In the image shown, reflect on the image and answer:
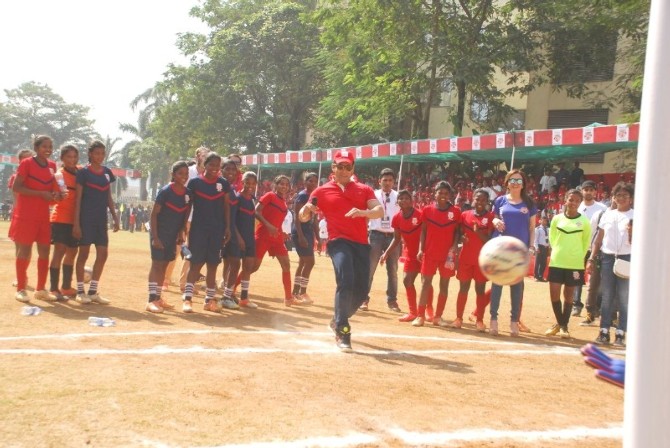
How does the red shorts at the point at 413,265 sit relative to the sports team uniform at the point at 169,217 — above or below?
below

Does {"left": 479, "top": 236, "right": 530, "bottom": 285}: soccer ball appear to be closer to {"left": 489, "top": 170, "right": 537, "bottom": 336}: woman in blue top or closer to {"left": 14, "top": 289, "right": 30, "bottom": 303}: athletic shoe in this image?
{"left": 489, "top": 170, "right": 537, "bottom": 336}: woman in blue top

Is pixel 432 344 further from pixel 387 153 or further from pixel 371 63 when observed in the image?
pixel 371 63

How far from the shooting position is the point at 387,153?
26359 millimetres

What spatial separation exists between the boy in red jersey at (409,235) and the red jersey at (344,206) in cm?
256

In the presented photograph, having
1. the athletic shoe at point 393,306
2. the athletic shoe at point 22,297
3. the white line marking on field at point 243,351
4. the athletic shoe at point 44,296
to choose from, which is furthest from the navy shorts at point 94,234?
the athletic shoe at point 393,306

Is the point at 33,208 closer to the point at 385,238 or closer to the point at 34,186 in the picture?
the point at 34,186

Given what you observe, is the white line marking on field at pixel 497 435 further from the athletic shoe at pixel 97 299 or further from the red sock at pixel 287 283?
the red sock at pixel 287 283

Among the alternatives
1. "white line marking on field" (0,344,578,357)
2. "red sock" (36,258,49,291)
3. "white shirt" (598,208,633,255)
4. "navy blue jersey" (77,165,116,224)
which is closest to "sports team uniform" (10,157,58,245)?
"red sock" (36,258,49,291)

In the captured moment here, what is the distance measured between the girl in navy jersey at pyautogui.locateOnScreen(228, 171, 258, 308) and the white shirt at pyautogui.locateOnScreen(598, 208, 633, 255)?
16.6ft

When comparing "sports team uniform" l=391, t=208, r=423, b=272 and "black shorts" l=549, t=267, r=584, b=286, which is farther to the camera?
"sports team uniform" l=391, t=208, r=423, b=272

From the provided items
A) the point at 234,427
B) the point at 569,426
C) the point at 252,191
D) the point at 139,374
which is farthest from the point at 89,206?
the point at 569,426

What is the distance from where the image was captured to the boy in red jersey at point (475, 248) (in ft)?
32.6

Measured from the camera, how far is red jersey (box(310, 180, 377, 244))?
8047 millimetres

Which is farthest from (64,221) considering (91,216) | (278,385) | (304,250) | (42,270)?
(278,385)
